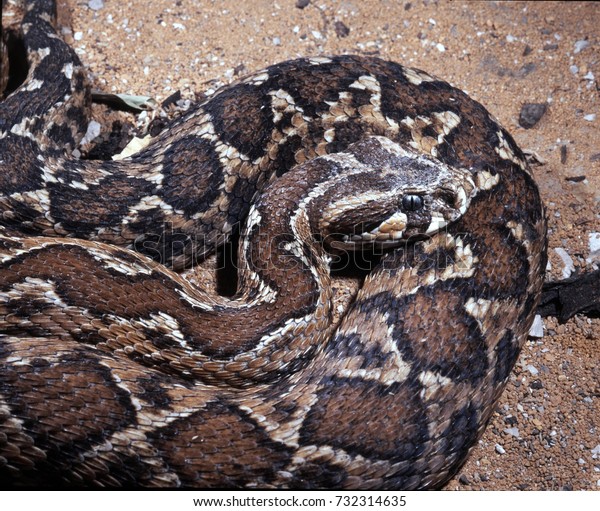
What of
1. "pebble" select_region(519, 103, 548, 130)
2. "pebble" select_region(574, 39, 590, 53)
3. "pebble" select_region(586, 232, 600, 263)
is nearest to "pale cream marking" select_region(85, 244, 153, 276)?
"pebble" select_region(586, 232, 600, 263)

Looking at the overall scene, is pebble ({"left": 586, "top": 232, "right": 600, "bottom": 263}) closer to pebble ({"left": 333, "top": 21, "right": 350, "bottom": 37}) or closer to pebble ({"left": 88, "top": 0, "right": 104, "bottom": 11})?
pebble ({"left": 333, "top": 21, "right": 350, "bottom": 37})

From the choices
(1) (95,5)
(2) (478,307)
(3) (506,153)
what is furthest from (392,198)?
(1) (95,5)

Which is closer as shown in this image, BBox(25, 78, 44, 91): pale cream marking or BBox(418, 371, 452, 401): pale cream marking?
BBox(418, 371, 452, 401): pale cream marking

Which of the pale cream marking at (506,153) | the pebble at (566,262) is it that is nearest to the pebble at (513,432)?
the pebble at (566,262)

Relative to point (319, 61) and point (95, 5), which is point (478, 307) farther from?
point (95, 5)

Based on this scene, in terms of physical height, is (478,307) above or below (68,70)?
below

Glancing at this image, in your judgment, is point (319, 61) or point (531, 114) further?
point (531, 114)
